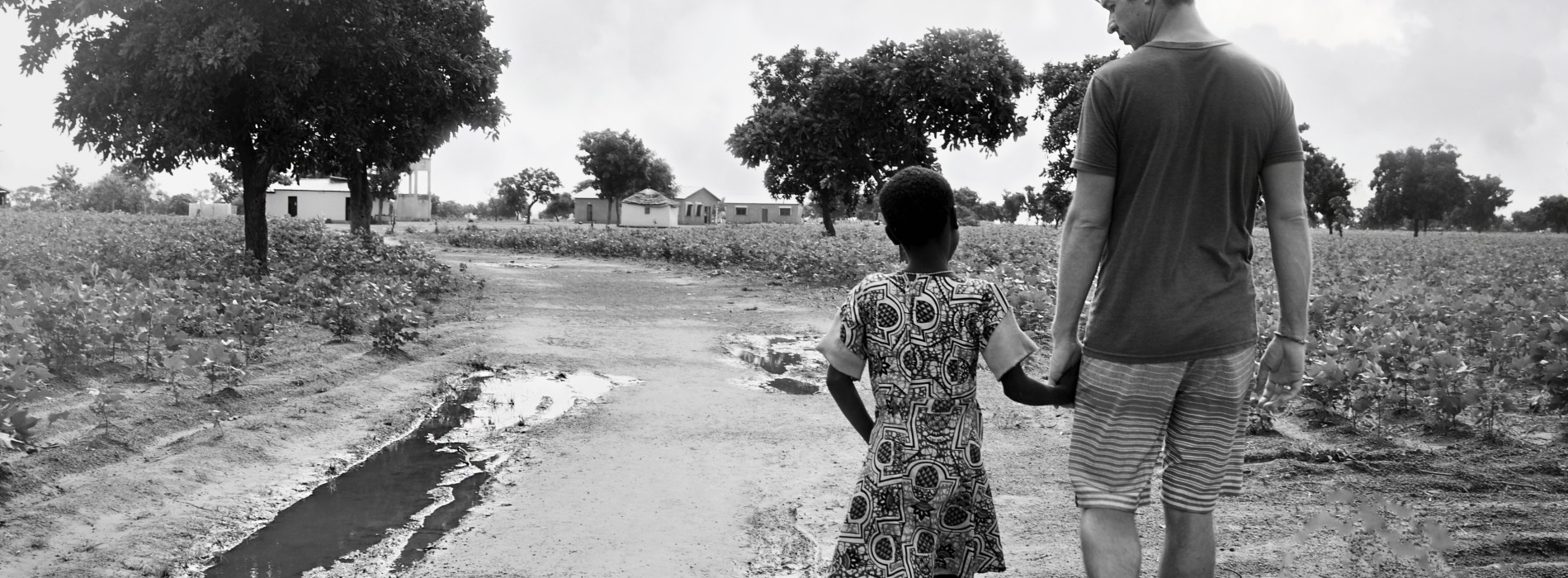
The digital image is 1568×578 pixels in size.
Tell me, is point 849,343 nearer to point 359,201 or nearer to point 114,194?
point 359,201

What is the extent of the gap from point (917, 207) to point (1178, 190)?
595mm

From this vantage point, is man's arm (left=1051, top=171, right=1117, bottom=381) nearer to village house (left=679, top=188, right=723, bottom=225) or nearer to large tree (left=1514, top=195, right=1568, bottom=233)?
large tree (left=1514, top=195, right=1568, bottom=233)

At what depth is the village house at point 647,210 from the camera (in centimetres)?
8138

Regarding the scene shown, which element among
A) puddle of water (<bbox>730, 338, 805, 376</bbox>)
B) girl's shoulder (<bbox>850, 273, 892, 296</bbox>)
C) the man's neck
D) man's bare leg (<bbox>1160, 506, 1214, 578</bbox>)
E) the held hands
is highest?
the man's neck

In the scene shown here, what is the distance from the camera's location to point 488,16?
2048 cm

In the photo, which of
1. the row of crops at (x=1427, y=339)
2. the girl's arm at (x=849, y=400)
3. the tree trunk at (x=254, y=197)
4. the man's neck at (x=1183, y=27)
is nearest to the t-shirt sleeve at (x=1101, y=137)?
the man's neck at (x=1183, y=27)

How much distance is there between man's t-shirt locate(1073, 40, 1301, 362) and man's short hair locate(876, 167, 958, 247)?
342 millimetres

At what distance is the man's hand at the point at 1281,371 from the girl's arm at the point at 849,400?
0.96 meters

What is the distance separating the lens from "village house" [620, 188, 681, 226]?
267 ft

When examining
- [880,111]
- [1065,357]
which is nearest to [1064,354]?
[1065,357]

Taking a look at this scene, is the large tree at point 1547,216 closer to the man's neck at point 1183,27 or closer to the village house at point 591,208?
the village house at point 591,208

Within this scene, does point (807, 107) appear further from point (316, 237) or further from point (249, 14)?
point (249, 14)

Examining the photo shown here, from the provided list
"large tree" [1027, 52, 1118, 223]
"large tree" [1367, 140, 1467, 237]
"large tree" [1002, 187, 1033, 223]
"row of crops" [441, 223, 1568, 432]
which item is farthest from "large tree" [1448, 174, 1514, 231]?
"row of crops" [441, 223, 1568, 432]

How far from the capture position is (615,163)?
8369cm
